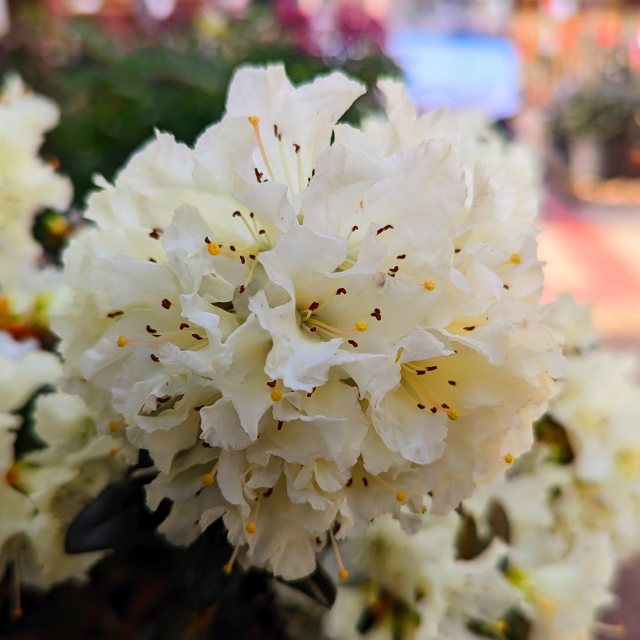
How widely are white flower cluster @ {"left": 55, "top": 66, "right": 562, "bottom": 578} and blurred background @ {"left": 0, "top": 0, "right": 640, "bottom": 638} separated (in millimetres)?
81

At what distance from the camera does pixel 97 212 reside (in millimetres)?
397

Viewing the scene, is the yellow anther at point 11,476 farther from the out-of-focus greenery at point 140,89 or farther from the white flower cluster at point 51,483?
the out-of-focus greenery at point 140,89

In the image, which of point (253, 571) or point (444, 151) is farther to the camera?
point (253, 571)

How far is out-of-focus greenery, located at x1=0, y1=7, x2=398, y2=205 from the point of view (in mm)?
1001

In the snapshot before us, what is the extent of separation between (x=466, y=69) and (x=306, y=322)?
12.5ft

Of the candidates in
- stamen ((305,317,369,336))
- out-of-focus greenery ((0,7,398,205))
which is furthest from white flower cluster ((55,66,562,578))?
out-of-focus greenery ((0,7,398,205))

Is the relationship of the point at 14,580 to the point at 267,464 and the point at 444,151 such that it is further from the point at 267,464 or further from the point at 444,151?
the point at 444,151

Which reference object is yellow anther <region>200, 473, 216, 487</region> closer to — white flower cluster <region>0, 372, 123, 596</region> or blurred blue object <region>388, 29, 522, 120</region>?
white flower cluster <region>0, 372, 123, 596</region>

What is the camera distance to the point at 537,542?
0.59 metres

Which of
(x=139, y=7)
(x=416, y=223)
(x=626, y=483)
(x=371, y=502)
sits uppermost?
(x=416, y=223)

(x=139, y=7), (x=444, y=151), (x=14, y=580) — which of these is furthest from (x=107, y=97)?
(x=139, y=7)

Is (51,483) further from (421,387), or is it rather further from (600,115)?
(600,115)

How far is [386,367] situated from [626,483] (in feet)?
1.19

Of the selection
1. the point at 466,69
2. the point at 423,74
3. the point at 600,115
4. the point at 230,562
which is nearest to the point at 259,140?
the point at 230,562
